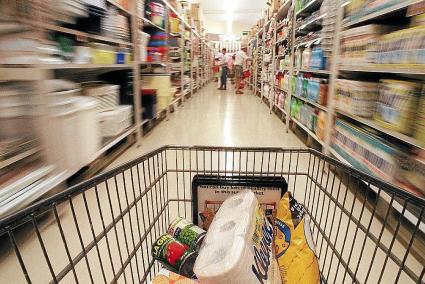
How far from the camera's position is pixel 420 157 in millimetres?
1256

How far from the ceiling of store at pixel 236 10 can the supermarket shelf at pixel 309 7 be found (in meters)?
8.69

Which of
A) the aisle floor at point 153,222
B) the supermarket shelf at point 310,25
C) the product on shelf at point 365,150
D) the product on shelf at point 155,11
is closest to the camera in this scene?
the aisle floor at point 153,222

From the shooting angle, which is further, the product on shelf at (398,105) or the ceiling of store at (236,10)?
the ceiling of store at (236,10)

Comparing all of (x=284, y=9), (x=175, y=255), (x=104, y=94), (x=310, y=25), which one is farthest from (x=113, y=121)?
(x=284, y=9)

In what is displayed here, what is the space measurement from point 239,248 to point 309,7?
10.1 feet

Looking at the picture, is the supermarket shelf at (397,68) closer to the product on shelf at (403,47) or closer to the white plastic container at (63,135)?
the product on shelf at (403,47)

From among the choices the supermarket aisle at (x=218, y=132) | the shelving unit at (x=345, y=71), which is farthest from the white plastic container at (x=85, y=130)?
the shelving unit at (x=345, y=71)

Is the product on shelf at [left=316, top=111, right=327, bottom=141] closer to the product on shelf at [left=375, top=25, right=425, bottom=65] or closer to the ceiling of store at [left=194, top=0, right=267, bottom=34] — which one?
the product on shelf at [left=375, top=25, right=425, bottom=65]

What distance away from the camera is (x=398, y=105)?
53.6 inches

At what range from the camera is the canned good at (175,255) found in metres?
0.78

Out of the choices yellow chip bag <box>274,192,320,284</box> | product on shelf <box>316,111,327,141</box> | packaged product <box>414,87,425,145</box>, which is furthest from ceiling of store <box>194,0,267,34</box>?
yellow chip bag <box>274,192,320,284</box>

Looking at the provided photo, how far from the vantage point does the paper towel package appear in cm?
59

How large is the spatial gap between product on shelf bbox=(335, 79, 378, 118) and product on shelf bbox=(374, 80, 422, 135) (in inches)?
3.6

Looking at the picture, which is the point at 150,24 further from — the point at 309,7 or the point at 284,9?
the point at 284,9
